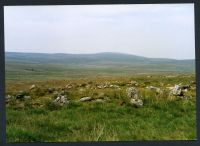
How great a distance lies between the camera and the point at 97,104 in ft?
12.3

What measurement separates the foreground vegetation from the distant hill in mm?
73

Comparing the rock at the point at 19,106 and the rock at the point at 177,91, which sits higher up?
the rock at the point at 177,91

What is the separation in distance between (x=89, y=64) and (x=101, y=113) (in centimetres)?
A: 41

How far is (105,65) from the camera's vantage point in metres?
3.82

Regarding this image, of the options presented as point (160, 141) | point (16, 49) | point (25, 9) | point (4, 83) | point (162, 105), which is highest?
point (25, 9)

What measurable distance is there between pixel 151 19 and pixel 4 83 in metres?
1.28

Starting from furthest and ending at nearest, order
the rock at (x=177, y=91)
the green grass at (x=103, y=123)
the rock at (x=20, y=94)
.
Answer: the rock at (x=177, y=91) → the rock at (x=20, y=94) → the green grass at (x=103, y=123)

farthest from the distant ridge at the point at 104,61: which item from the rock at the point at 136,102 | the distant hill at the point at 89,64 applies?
the rock at the point at 136,102

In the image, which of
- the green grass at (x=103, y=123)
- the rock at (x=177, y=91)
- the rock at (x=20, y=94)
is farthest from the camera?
the rock at (x=177, y=91)

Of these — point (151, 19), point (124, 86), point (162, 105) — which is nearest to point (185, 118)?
point (162, 105)

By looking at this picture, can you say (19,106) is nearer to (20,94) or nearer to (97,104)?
(20,94)

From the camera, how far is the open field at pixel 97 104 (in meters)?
3.64

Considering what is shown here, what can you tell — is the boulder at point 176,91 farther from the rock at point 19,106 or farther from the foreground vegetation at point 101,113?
the rock at point 19,106

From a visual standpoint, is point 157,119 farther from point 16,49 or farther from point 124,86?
point 16,49
